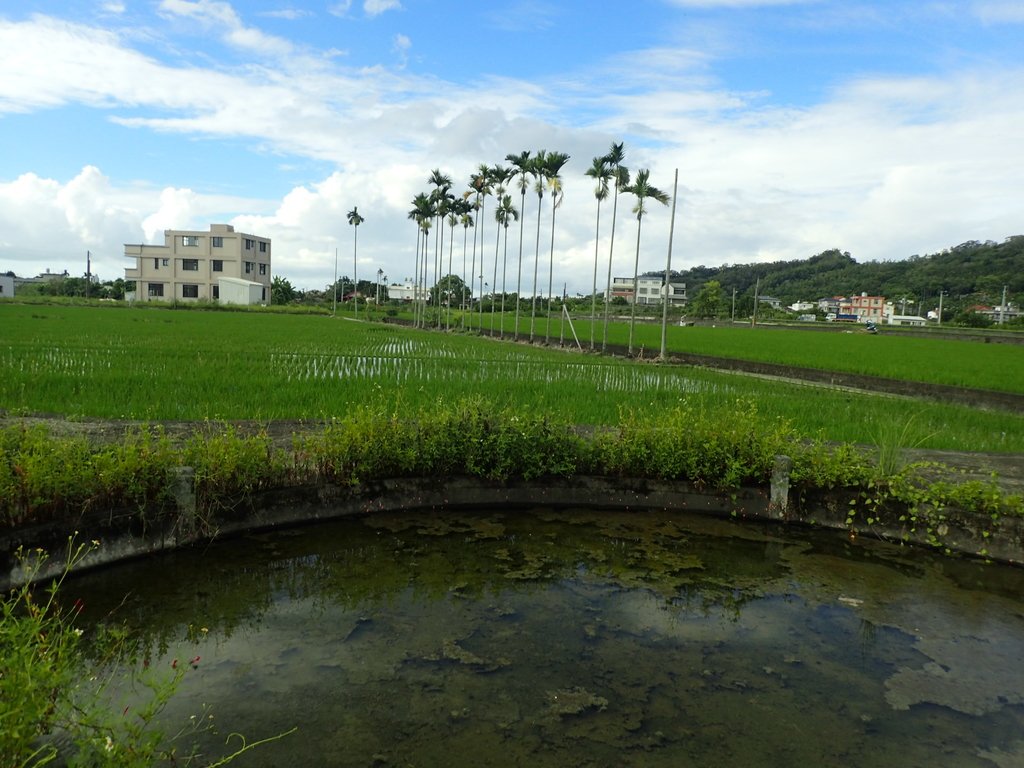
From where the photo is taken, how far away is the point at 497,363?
18.3m

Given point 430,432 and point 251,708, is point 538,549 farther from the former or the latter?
point 251,708

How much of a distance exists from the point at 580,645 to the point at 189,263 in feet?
233

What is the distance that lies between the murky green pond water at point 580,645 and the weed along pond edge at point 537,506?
19 centimetres

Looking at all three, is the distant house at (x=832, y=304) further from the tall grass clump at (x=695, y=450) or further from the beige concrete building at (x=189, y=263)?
the tall grass clump at (x=695, y=450)

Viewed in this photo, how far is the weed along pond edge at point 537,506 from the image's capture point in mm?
5152

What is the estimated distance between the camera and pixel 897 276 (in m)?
97.2

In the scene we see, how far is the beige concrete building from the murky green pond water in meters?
65.6

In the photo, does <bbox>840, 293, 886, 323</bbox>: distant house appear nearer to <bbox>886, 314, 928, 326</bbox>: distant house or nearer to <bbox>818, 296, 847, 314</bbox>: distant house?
<bbox>818, 296, 847, 314</bbox>: distant house

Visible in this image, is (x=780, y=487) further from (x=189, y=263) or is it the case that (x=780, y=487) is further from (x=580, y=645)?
(x=189, y=263)

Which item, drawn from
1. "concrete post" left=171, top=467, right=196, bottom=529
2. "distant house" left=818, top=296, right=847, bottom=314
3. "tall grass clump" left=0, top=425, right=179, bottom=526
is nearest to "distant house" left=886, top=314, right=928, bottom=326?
"distant house" left=818, top=296, right=847, bottom=314

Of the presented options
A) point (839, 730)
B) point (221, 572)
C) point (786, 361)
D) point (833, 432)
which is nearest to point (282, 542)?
point (221, 572)

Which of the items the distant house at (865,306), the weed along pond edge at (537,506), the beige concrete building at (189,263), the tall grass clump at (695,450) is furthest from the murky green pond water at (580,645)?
the distant house at (865,306)

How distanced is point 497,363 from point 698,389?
5.83m

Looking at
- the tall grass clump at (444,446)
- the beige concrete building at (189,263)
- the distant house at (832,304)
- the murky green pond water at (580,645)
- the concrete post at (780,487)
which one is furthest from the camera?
the distant house at (832,304)
